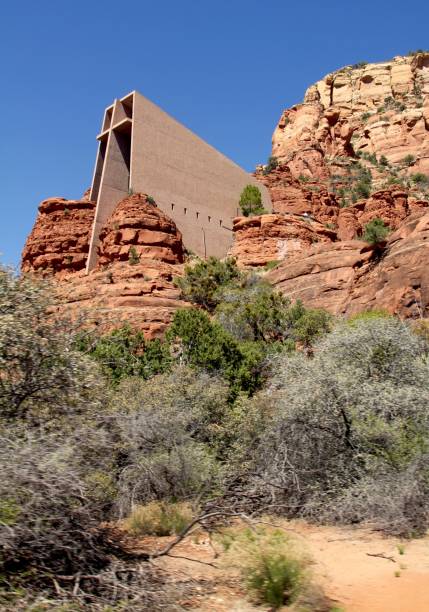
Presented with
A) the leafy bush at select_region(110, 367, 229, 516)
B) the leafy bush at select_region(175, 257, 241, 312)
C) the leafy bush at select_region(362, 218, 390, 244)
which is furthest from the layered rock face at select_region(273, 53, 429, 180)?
the leafy bush at select_region(110, 367, 229, 516)

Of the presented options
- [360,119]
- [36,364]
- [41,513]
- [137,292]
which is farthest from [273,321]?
[360,119]

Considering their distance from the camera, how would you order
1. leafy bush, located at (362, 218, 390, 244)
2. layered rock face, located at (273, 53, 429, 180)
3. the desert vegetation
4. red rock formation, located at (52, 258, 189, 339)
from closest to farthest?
the desert vegetation, leafy bush, located at (362, 218, 390, 244), red rock formation, located at (52, 258, 189, 339), layered rock face, located at (273, 53, 429, 180)

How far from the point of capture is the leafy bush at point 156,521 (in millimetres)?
8766

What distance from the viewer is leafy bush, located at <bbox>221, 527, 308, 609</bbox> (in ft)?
18.8

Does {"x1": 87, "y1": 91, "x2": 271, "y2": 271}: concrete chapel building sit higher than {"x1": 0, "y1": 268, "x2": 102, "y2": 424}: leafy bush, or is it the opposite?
{"x1": 87, "y1": 91, "x2": 271, "y2": 271}: concrete chapel building

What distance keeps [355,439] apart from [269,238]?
32.6 meters

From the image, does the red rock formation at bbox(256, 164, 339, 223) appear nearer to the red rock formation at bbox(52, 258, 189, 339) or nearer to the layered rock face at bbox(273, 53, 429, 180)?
the layered rock face at bbox(273, 53, 429, 180)

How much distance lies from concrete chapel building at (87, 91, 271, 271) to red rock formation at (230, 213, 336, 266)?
1811 millimetres

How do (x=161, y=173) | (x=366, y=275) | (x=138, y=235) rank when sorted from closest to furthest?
(x=366, y=275)
(x=138, y=235)
(x=161, y=173)

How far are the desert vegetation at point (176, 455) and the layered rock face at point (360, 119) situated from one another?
176 feet

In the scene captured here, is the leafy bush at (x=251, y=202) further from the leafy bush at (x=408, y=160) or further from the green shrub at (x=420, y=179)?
the leafy bush at (x=408, y=160)

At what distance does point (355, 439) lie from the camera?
10.6 meters

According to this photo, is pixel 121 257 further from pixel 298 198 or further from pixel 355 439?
pixel 355 439

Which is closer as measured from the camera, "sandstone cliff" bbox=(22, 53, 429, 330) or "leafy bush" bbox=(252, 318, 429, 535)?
"leafy bush" bbox=(252, 318, 429, 535)
